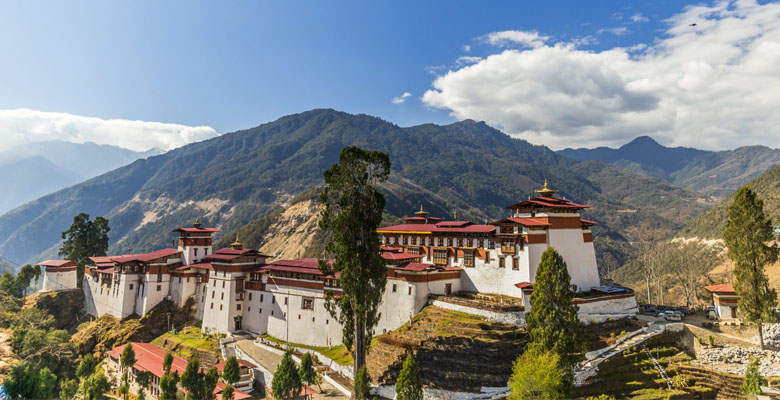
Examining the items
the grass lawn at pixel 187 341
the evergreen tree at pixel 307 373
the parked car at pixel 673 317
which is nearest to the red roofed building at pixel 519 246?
the parked car at pixel 673 317

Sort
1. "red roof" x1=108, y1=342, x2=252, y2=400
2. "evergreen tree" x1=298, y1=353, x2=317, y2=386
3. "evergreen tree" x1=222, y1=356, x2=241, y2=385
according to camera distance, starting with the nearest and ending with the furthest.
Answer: "evergreen tree" x1=298, y1=353, x2=317, y2=386
"evergreen tree" x1=222, y1=356, x2=241, y2=385
"red roof" x1=108, y1=342, x2=252, y2=400

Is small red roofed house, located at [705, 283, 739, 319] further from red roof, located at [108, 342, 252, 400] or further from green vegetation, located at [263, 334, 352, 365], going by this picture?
red roof, located at [108, 342, 252, 400]

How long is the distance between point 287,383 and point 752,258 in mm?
39281

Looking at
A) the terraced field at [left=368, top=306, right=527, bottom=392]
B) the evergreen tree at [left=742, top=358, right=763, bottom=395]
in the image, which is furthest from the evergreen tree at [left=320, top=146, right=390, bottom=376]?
the evergreen tree at [left=742, top=358, right=763, bottom=395]

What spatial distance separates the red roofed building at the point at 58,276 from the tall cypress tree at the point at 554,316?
73.9 meters

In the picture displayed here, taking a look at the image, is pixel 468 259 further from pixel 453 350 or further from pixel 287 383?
pixel 287 383

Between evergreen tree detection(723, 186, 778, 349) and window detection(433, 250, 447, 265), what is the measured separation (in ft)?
86.9

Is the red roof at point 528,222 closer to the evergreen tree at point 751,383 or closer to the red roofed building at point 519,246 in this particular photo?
the red roofed building at point 519,246

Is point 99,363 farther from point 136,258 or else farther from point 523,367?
point 523,367

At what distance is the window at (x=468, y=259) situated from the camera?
4544 centimetres

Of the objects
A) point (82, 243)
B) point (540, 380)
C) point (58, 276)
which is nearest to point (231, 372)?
point (540, 380)

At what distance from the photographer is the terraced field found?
3120 cm

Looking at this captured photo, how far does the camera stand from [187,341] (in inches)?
1982

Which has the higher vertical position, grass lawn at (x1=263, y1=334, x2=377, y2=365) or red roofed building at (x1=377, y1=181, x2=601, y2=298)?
red roofed building at (x1=377, y1=181, x2=601, y2=298)
